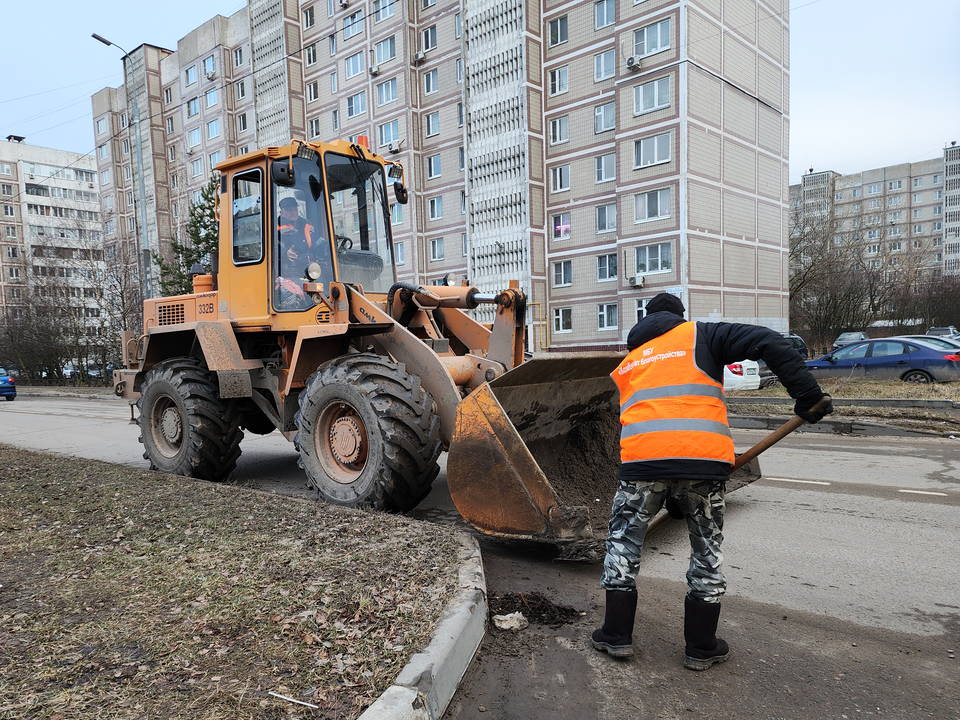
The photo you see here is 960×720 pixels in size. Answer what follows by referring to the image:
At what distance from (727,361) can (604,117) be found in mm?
29089

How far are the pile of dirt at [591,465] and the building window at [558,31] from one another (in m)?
29.7

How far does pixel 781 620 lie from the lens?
355 centimetres

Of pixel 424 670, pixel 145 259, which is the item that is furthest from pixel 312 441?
pixel 145 259

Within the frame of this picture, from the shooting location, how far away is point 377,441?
4.98 m

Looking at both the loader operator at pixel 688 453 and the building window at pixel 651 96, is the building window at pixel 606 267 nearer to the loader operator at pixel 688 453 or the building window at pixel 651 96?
the building window at pixel 651 96

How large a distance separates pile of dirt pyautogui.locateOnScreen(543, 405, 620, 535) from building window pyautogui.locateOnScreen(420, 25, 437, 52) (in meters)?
33.9

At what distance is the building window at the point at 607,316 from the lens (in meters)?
30.4

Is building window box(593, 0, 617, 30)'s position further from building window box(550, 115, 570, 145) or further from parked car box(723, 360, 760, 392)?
parked car box(723, 360, 760, 392)

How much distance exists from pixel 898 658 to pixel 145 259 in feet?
65.7

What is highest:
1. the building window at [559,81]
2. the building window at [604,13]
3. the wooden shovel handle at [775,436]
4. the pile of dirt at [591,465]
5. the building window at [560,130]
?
the building window at [604,13]

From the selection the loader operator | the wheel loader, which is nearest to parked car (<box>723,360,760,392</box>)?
the wheel loader

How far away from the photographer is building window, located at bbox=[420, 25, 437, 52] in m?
34.8

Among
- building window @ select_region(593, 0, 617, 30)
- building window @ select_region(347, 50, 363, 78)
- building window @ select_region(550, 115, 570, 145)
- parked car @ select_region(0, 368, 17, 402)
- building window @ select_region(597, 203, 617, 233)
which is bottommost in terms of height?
parked car @ select_region(0, 368, 17, 402)

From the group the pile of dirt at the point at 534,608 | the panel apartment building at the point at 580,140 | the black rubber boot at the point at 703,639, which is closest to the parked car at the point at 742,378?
the pile of dirt at the point at 534,608
